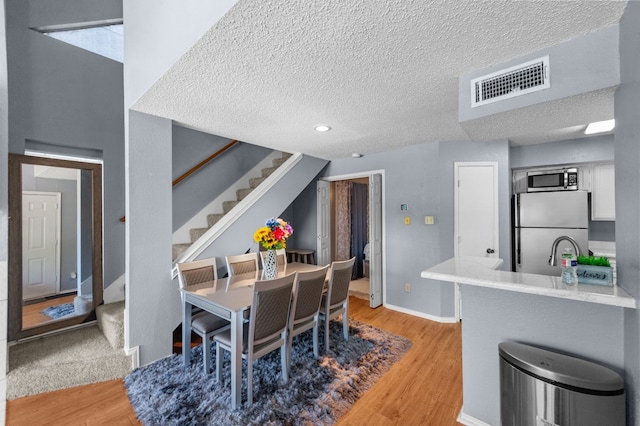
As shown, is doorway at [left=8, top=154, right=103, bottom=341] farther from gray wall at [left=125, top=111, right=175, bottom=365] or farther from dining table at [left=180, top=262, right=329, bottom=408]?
dining table at [left=180, top=262, right=329, bottom=408]

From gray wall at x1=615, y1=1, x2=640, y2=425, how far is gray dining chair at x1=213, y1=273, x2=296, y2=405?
176cm

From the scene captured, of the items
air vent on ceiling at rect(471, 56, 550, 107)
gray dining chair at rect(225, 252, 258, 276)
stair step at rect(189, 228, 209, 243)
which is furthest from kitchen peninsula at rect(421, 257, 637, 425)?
stair step at rect(189, 228, 209, 243)

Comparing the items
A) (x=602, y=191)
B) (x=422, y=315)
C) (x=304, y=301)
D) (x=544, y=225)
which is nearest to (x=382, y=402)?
(x=304, y=301)

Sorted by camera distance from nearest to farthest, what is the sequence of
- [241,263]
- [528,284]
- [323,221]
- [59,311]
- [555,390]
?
[555,390] < [528,284] < [59,311] < [241,263] < [323,221]

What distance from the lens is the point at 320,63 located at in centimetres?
159

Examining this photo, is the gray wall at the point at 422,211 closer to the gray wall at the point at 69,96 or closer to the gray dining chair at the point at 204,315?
the gray dining chair at the point at 204,315

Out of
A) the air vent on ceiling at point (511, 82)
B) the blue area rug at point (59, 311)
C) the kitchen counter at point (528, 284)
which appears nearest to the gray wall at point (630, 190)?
the kitchen counter at point (528, 284)

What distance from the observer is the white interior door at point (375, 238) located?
12.5 feet

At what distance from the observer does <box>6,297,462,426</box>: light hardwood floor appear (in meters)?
1.74

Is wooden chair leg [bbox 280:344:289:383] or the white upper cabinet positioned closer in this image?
wooden chair leg [bbox 280:344:289:383]

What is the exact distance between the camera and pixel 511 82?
1.56 m

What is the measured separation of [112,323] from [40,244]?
1.20m

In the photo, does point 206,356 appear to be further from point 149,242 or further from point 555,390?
point 555,390

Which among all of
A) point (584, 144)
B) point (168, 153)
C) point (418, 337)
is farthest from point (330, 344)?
point (584, 144)
